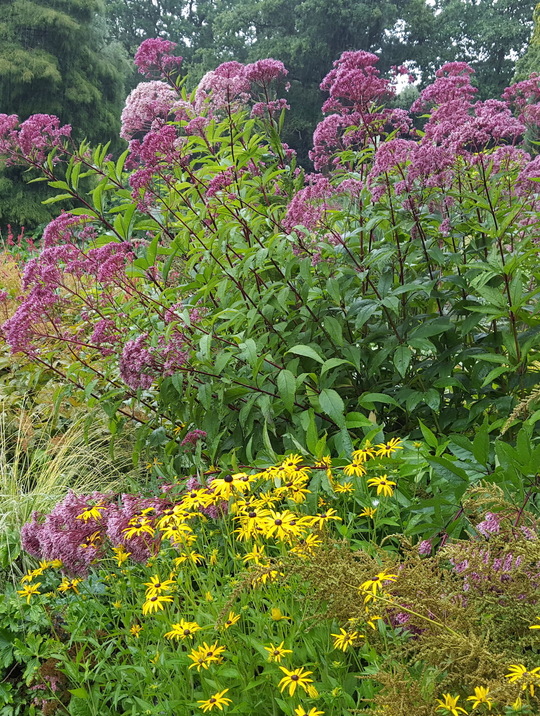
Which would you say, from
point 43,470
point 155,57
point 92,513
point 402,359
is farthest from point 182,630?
point 155,57

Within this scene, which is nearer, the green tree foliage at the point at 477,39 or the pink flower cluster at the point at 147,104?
the pink flower cluster at the point at 147,104

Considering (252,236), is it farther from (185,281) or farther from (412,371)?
(412,371)

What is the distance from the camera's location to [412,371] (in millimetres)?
2834

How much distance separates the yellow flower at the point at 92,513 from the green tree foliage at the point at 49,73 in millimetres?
14159

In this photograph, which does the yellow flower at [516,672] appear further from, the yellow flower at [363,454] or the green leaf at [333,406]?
the green leaf at [333,406]

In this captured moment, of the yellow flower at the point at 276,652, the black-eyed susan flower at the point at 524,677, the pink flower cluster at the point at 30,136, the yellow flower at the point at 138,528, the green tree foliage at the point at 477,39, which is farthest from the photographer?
the green tree foliage at the point at 477,39

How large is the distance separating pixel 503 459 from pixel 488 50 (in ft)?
97.5

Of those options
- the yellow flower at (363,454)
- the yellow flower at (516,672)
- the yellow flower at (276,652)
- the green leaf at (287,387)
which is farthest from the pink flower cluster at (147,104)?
the yellow flower at (516,672)

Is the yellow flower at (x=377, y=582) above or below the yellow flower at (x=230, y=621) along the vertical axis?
above

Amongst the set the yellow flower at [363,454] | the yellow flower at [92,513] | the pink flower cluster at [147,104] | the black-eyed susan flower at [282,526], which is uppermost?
the pink flower cluster at [147,104]

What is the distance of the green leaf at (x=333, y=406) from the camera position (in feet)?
7.69

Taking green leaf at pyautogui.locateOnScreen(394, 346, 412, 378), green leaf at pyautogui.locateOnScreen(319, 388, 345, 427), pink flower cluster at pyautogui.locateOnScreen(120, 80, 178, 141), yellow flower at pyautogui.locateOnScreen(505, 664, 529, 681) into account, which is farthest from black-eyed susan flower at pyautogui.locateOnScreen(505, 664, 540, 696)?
pink flower cluster at pyautogui.locateOnScreen(120, 80, 178, 141)

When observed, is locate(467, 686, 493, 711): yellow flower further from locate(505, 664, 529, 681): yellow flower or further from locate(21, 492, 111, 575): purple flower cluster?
locate(21, 492, 111, 575): purple flower cluster

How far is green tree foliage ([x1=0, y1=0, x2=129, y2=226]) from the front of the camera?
14.9 meters
